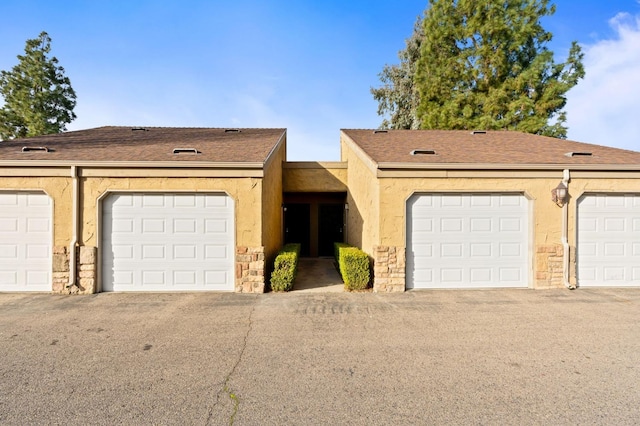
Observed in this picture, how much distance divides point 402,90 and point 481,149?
15.4m

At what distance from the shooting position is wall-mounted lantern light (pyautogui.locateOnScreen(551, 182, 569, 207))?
7043 mm

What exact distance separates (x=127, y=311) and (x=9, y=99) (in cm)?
2566

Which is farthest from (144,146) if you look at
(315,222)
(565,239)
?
(565,239)

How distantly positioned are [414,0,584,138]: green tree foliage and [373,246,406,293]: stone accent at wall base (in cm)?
1357

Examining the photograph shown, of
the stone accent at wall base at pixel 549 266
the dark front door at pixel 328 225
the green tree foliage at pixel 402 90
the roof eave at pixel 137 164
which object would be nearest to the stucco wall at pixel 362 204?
the dark front door at pixel 328 225

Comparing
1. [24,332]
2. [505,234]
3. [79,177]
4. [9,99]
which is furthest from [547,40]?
[9,99]

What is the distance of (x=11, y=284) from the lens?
22.2 ft

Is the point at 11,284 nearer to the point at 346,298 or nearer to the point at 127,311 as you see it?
the point at 127,311

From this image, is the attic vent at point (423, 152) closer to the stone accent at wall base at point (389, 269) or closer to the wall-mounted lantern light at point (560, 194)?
the stone accent at wall base at point (389, 269)

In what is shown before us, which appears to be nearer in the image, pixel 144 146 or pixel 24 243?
pixel 24 243

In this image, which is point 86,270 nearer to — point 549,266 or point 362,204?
point 362,204

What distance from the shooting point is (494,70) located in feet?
55.6

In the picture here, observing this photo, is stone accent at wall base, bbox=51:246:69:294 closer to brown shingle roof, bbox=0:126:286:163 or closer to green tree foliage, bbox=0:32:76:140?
brown shingle roof, bbox=0:126:286:163

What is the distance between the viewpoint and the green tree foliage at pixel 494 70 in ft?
53.4
